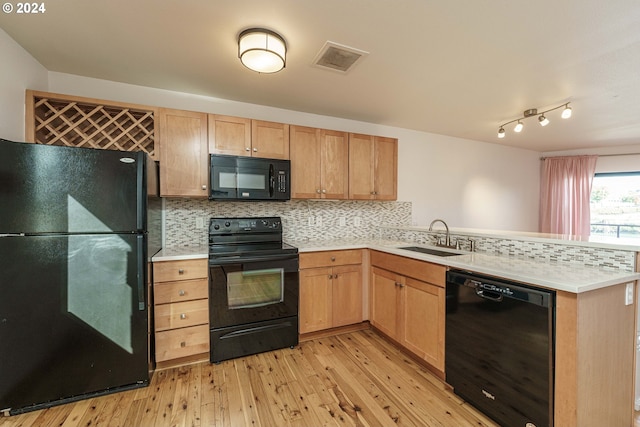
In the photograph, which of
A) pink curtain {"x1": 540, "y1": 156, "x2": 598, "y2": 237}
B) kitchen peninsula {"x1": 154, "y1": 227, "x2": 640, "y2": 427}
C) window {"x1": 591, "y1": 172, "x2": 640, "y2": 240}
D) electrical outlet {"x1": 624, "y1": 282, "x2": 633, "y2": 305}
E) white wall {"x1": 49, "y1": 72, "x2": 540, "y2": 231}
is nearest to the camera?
kitchen peninsula {"x1": 154, "y1": 227, "x2": 640, "y2": 427}

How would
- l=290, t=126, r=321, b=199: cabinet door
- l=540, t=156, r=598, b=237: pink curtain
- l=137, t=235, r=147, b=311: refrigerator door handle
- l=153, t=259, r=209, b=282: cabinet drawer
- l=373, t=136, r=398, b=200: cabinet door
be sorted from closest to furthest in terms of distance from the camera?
l=137, t=235, r=147, b=311: refrigerator door handle
l=153, t=259, r=209, b=282: cabinet drawer
l=290, t=126, r=321, b=199: cabinet door
l=373, t=136, r=398, b=200: cabinet door
l=540, t=156, r=598, b=237: pink curtain

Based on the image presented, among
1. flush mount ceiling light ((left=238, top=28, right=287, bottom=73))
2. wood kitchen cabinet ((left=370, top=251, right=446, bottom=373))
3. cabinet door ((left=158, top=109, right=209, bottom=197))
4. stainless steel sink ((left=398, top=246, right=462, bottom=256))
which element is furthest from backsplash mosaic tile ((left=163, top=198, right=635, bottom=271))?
flush mount ceiling light ((left=238, top=28, right=287, bottom=73))

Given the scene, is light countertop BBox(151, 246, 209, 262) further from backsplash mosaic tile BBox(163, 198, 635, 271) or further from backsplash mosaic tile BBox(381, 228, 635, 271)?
backsplash mosaic tile BBox(381, 228, 635, 271)

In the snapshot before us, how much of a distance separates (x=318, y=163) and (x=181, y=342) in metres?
2.05

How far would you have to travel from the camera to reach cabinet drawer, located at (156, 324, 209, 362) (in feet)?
6.70

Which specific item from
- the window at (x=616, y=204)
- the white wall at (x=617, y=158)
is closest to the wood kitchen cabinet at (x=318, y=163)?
the white wall at (x=617, y=158)

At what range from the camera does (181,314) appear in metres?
2.09

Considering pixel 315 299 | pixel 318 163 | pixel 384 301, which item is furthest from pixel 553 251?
pixel 318 163

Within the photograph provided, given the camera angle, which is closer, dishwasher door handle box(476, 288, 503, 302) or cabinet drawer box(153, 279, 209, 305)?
dishwasher door handle box(476, 288, 503, 302)

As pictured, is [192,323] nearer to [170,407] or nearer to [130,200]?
[170,407]

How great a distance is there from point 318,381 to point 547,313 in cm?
152

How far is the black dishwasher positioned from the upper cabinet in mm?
1895

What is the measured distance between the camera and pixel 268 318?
2332mm

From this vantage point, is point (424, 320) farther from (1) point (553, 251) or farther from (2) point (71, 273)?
(2) point (71, 273)
